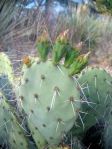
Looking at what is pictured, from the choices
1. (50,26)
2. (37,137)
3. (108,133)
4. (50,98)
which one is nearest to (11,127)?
(37,137)

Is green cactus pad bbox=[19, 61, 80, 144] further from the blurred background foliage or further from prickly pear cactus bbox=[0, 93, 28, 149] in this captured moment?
the blurred background foliage

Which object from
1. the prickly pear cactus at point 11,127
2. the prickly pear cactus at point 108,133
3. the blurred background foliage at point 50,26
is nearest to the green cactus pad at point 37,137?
the prickly pear cactus at point 11,127

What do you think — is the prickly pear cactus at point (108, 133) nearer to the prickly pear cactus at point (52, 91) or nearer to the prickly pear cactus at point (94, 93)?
the prickly pear cactus at point (94, 93)

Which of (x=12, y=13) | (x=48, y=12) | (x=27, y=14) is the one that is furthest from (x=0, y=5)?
(x=48, y=12)

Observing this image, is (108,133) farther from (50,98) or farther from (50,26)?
(50,26)

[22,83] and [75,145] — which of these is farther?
[75,145]

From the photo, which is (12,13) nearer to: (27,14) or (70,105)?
(27,14)

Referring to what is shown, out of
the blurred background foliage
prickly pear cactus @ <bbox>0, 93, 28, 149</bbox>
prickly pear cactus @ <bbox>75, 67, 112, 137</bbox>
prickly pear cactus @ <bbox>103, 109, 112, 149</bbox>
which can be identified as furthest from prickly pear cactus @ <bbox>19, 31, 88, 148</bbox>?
the blurred background foliage
